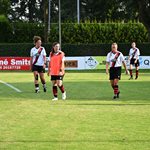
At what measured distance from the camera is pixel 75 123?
→ 11812 millimetres

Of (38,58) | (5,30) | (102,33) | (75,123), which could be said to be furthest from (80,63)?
(75,123)

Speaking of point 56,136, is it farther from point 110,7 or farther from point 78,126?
point 110,7

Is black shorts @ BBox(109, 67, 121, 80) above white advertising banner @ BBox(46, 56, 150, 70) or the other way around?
above

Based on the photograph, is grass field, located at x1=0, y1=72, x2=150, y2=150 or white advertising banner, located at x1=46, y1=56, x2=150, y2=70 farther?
white advertising banner, located at x1=46, y1=56, x2=150, y2=70

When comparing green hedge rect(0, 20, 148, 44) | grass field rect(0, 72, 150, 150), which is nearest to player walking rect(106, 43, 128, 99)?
grass field rect(0, 72, 150, 150)

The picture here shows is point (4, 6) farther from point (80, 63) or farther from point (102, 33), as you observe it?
point (80, 63)

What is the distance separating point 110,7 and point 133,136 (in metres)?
65.8

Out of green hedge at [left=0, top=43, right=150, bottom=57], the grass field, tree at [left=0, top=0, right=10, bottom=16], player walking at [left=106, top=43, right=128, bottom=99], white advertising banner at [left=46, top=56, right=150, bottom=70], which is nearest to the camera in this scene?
the grass field

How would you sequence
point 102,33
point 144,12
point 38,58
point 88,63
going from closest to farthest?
point 38,58, point 88,63, point 144,12, point 102,33

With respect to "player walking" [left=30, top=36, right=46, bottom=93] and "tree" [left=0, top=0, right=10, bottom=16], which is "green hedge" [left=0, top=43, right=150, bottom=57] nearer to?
"tree" [left=0, top=0, right=10, bottom=16]

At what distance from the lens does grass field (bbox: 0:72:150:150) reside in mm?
9453

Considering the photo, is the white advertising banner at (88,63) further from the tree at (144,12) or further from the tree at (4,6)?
the tree at (4,6)

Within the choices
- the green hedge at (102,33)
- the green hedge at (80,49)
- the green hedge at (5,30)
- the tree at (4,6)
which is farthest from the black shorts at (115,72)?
the tree at (4,6)

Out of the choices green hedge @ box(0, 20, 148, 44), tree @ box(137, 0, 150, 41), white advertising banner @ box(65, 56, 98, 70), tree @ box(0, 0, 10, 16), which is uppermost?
tree @ box(0, 0, 10, 16)
